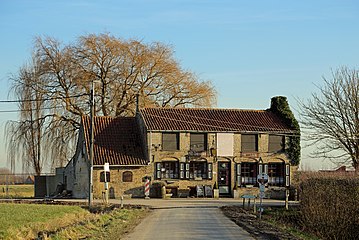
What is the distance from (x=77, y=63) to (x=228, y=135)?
1491 centimetres

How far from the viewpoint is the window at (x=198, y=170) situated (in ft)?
163

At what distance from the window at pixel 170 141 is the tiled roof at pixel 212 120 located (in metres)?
0.51

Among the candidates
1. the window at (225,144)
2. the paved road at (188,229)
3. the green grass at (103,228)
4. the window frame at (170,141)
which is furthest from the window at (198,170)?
the paved road at (188,229)

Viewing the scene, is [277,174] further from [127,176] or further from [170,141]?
[127,176]

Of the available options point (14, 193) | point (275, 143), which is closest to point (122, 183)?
point (275, 143)

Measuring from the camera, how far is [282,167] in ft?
169

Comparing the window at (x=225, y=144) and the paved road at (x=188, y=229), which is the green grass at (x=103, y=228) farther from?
the window at (x=225, y=144)

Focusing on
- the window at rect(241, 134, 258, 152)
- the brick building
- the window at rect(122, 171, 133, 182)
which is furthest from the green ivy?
the window at rect(122, 171, 133, 182)

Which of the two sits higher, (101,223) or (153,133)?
(153,133)

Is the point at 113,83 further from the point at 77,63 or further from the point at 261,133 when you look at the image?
the point at 261,133

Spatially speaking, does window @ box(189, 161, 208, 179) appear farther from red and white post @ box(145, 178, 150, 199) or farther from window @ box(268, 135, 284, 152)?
window @ box(268, 135, 284, 152)

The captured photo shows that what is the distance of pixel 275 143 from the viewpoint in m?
51.4

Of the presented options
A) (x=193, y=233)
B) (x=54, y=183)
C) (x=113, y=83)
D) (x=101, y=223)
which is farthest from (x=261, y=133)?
(x=193, y=233)

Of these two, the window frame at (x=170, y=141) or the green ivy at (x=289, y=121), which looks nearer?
the window frame at (x=170, y=141)
